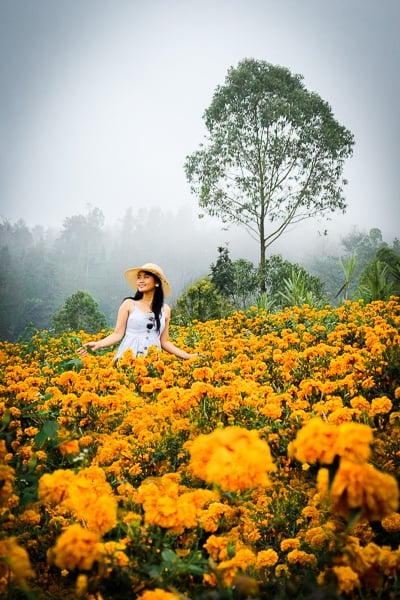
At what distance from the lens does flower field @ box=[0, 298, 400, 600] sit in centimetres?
93

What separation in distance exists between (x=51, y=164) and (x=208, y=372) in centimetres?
18589

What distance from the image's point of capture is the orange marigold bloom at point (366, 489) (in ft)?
2.85

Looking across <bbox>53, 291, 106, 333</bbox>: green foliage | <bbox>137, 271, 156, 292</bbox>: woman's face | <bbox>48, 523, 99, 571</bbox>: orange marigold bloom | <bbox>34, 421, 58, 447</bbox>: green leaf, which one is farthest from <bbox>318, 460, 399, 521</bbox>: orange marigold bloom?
<bbox>53, 291, 106, 333</bbox>: green foliage

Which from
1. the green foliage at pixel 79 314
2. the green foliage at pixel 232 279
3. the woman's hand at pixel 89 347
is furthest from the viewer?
the green foliage at pixel 79 314

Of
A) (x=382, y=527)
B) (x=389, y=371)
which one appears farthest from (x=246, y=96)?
(x=382, y=527)

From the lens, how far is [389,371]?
2.72 meters

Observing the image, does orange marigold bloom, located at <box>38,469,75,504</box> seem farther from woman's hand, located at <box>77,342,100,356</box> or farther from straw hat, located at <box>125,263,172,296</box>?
straw hat, located at <box>125,263,172,296</box>

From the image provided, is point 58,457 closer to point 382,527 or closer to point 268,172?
point 382,527

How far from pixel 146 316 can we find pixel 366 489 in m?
4.25

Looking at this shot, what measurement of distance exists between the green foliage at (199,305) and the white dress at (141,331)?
546 centimetres

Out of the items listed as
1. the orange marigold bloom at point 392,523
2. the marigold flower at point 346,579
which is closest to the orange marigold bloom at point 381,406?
the orange marigold bloom at point 392,523

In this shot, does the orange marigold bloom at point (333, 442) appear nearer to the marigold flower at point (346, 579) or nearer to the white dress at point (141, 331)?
the marigold flower at point (346, 579)

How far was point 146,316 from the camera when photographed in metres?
5.01

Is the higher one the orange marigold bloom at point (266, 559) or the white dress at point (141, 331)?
the white dress at point (141, 331)
